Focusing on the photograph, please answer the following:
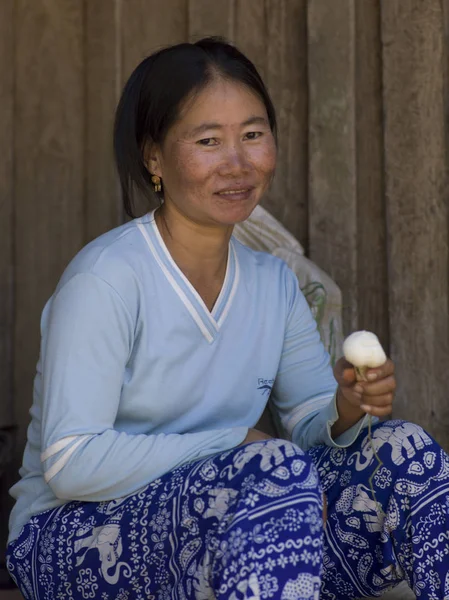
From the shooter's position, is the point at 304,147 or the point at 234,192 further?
the point at 304,147

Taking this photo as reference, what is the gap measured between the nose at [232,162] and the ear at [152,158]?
19 cm

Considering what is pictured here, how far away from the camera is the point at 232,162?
2.47m

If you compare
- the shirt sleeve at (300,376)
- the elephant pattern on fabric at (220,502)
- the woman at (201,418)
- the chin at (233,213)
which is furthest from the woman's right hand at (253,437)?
the chin at (233,213)

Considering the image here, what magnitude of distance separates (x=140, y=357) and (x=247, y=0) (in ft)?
5.52

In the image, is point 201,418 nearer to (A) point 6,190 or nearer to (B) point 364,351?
(B) point 364,351

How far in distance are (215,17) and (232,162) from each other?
1.28m

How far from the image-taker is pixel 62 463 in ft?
7.13

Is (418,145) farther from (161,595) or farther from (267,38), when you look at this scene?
(161,595)

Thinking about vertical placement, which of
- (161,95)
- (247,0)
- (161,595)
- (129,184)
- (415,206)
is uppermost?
(247,0)

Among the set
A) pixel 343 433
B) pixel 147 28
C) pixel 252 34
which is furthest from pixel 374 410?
pixel 147 28

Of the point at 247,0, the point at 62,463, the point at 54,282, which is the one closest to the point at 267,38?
the point at 247,0

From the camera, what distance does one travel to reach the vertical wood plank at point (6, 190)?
11.8ft

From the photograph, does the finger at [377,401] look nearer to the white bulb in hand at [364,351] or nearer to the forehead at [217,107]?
the white bulb in hand at [364,351]

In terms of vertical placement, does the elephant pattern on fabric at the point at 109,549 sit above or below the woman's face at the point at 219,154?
below
